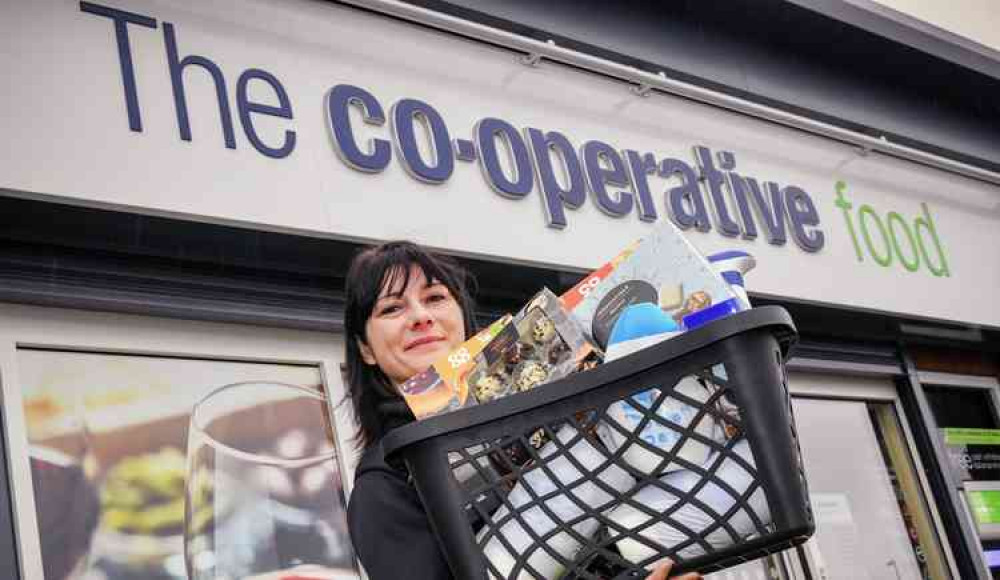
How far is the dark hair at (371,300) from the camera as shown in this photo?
158cm

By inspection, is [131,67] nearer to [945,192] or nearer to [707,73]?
[707,73]

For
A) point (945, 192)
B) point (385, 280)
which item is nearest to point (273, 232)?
point (385, 280)

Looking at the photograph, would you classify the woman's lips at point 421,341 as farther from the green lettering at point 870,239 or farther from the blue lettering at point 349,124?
the green lettering at point 870,239

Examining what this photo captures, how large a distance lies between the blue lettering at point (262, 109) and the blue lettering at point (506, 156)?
28.2 inches

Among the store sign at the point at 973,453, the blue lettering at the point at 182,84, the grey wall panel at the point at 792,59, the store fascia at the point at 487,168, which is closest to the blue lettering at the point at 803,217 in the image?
the store fascia at the point at 487,168

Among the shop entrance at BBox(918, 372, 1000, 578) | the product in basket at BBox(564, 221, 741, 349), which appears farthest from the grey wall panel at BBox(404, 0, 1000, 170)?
the product in basket at BBox(564, 221, 741, 349)

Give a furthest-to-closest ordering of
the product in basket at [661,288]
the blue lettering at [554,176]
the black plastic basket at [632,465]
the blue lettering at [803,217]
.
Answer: the blue lettering at [803,217]
the blue lettering at [554,176]
the product in basket at [661,288]
the black plastic basket at [632,465]

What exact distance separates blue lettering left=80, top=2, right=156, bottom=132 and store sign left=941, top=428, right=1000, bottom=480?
12.6 feet

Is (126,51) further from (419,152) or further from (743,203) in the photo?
(743,203)

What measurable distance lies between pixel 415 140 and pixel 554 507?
260 centimetres

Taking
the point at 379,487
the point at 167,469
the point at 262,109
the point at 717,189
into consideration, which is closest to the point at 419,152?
the point at 262,109

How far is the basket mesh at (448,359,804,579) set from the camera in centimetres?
97

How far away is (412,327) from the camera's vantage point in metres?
1.53

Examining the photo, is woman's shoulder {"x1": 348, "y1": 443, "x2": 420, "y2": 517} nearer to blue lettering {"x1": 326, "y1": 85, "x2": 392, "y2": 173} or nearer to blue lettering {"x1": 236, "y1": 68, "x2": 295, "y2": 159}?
blue lettering {"x1": 236, "y1": 68, "x2": 295, "y2": 159}
